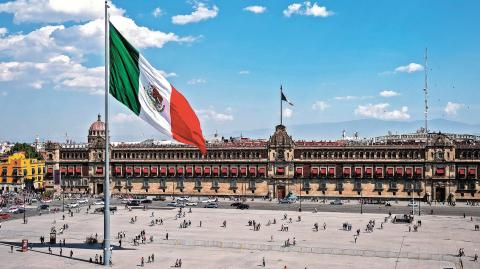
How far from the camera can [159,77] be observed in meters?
42.0

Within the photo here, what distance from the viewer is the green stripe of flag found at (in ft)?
137

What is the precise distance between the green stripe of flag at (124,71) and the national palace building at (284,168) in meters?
69.5

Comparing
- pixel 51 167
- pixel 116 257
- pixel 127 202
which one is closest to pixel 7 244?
pixel 116 257

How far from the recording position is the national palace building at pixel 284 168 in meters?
114

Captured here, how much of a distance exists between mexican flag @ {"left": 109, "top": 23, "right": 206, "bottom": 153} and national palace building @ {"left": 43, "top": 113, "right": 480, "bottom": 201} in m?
69.9

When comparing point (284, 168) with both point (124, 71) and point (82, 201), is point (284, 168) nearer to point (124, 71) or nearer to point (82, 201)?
point (82, 201)

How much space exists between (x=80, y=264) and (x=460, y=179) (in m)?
81.8

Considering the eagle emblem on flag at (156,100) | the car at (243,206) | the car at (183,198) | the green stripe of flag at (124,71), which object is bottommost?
the car at (243,206)

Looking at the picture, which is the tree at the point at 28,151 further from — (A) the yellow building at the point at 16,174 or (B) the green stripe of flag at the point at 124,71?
(B) the green stripe of flag at the point at 124,71

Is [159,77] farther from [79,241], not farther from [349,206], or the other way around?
[349,206]

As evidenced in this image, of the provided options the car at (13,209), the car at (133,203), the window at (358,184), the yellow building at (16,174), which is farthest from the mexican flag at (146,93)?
the yellow building at (16,174)

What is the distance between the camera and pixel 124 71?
138ft

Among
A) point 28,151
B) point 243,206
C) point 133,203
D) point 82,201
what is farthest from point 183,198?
point 28,151

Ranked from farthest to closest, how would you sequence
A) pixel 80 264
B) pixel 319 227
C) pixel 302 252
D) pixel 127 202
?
pixel 127 202 → pixel 319 227 → pixel 302 252 → pixel 80 264
